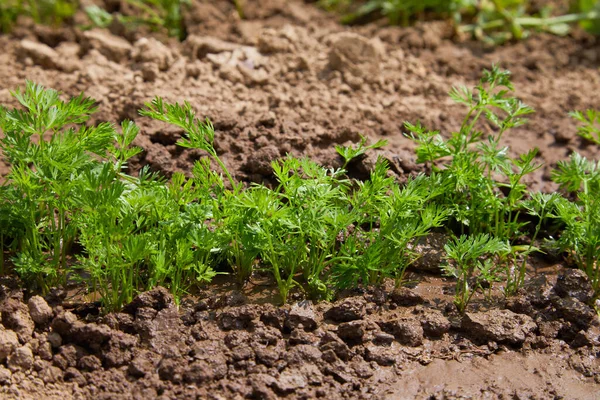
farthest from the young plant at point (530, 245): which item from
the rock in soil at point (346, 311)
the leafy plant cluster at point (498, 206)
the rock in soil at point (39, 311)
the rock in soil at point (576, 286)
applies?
the rock in soil at point (39, 311)

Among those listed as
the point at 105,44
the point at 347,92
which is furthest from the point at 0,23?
the point at 347,92

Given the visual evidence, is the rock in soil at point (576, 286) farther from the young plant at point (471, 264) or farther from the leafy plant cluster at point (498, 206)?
the young plant at point (471, 264)

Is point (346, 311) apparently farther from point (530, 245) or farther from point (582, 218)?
point (582, 218)

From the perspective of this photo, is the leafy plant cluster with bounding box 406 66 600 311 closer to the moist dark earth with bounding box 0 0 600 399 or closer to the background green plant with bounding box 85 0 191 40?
the moist dark earth with bounding box 0 0 600 399

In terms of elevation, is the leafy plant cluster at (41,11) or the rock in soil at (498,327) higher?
the leafy plant cluster at (41,11)

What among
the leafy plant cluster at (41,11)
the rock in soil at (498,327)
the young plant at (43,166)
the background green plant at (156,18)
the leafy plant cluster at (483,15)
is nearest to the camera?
the young plant at (43,166)

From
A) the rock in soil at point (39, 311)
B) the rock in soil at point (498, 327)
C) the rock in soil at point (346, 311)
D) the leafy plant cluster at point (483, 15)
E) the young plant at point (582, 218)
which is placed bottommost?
the rock in soil at point (498, 327)

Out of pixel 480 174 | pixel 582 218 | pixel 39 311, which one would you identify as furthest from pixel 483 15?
pixel 39 311

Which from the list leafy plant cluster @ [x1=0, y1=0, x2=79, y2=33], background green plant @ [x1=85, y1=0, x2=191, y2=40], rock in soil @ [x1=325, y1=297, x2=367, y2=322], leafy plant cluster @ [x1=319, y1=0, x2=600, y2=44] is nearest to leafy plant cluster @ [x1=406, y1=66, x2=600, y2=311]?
rock in soil @ [x1=325, y1=297, x2=367, y2=322]
